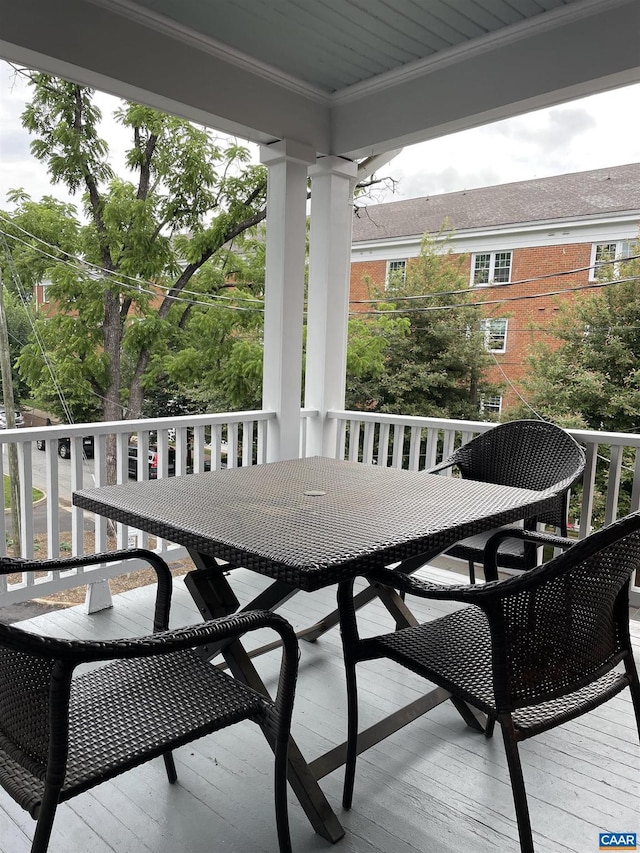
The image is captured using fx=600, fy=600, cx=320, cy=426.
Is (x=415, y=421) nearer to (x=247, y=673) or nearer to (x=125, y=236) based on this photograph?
(x=247, y=673)

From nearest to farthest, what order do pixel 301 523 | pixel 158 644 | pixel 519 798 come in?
pixel 158 644 < pixel 519 798 < pixel 301 523

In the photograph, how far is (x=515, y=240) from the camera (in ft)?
20.6

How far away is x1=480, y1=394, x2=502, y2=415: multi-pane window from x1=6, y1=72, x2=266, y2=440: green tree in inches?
138

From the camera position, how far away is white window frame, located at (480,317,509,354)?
265 inches

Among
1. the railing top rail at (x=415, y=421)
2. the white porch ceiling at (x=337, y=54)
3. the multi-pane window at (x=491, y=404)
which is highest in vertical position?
the white porch ceiling at (x=337, y=54)

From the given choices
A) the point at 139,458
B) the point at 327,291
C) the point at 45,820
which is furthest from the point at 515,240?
the point at 45,820

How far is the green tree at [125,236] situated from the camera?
646 centimetres

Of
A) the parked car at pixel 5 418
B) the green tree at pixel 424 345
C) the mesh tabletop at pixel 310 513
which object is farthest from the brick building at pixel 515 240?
the mesh tabletop at pixel 310 513

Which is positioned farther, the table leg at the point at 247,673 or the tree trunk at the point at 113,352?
the tree trunk at the point at 113,352

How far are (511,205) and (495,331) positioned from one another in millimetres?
1376

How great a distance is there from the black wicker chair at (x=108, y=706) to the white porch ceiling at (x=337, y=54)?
2619mm

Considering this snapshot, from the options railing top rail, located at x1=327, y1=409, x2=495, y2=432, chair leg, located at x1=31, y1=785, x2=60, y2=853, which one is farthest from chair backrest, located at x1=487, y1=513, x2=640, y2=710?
railing top rail, located at x1=327, y1=409, x2=495, y2=432

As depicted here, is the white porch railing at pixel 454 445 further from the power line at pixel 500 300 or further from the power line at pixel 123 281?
the power line at pixel 123 281

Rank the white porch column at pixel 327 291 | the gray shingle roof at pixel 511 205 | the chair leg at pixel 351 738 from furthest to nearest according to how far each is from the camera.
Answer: the gray shingle roof at pixel 511 205
the white porch column at pixel 327 291
the chair leg at pixel 351 738
